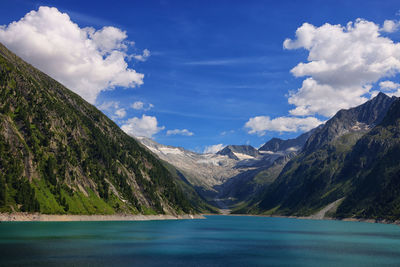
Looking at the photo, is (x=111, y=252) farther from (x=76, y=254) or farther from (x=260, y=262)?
(x=260, y=262)

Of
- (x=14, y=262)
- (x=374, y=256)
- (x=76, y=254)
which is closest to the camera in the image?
(x=14, y=262)

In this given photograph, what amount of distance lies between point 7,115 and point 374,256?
177 meters

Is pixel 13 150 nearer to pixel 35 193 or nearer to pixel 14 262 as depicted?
pixel 35 193

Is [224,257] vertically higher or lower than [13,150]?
lower

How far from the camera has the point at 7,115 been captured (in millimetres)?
193750

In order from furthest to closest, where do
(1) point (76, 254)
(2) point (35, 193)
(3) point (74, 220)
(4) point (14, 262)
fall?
(3) point (74, 220) → (2) point (35, 193) → (1) point (76, 254) → (4) point (14, 262)

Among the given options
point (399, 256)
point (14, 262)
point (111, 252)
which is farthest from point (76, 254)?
point (399, 256)

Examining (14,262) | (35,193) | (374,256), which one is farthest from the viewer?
(35,193)

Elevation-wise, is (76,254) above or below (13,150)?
below

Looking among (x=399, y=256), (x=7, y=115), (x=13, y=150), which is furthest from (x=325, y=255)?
(x=7, y=115)

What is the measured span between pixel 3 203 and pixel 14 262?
98590 mm

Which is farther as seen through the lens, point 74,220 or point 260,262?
point 74,220

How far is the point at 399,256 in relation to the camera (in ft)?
291

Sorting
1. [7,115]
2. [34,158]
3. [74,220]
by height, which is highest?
[7,115]
